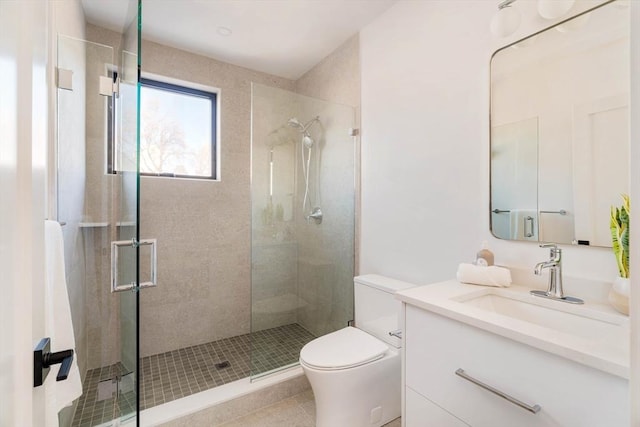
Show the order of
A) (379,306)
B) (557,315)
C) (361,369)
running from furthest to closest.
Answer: (379,306), (361,369), (557,315)

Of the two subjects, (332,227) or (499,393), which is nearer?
(499,393)

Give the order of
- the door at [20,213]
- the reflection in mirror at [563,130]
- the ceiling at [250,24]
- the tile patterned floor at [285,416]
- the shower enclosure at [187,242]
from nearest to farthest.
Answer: the door at [20,213]
the reflection in mirror at [563,130]
the shower enclosure at [187,242]
the tile patterned floor at [285,416]
the ceiling at [250,24]

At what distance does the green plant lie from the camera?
99cm

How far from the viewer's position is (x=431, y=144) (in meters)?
1.68

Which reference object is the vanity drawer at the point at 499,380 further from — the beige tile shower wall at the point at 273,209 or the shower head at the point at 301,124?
the shower head at the point at 301,124

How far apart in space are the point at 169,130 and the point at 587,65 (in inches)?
106

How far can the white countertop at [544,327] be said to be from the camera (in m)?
0.69

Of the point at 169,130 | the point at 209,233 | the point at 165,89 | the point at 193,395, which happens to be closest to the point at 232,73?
the point at 165,89

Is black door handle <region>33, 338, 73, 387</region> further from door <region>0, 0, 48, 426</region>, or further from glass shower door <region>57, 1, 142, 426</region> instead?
glass shower door <region>57, 1, 142, 426</region>

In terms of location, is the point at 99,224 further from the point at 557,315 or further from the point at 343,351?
the point at 557,315

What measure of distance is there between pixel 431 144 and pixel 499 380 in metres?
1.23

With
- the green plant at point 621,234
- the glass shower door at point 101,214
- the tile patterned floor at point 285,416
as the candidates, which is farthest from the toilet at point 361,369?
the green plant at point 621,234

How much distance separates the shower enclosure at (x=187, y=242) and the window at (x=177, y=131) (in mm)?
141

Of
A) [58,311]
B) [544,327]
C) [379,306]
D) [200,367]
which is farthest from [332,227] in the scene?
[58,311]
